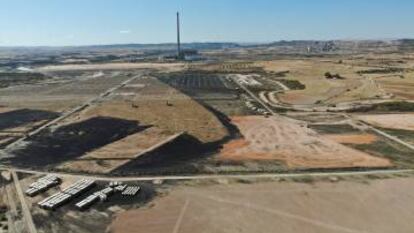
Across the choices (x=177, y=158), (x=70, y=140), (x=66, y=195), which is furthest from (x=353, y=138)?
(x=66, y=195)

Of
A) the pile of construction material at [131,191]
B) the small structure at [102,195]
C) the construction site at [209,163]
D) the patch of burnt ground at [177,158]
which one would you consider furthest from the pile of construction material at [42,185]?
the pile of construction material at [131,191]

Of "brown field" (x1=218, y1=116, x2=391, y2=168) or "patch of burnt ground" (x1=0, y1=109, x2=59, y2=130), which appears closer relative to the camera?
"brown field" (x1=218, y1=116, x2=391, y2=168)

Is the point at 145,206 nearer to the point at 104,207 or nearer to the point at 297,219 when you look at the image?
the point at 104,207

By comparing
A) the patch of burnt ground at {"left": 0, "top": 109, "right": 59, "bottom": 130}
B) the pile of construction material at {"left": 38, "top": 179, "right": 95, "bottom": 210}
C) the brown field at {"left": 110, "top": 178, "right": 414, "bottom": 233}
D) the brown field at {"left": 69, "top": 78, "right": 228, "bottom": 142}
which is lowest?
the brown field at {"left": 110, "top": 178, "right": 414, "bottom": 233}

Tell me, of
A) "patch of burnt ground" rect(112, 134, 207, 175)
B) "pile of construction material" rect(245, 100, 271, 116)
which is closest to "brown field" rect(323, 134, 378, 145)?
"patch of burnt ground" rect(112, 134, 207, 175)

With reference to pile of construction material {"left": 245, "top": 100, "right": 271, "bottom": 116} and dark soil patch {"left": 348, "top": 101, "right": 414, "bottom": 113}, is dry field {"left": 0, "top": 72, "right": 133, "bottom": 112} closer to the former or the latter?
pile of construction material {"left": 245, "top": 100, "right": 271, "bottom": 116}

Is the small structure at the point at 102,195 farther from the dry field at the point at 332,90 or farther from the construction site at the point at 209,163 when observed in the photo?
the dry field at the point at 332,90
